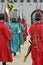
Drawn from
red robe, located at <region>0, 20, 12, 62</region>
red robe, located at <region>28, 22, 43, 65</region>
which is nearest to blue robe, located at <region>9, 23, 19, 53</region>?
red robe, located at <region>0, 20, 12, 62</region>

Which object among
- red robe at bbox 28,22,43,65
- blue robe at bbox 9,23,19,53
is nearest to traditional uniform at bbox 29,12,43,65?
red robe at bbox 28,22,43,65

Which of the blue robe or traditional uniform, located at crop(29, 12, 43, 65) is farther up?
traditional uniform, located at crop(29, 12, 43, 65)

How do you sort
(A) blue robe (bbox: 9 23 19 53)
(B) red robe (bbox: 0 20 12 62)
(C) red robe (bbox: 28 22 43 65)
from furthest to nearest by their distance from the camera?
(A) blue robe (bbox: 9 23 19 53)
(B) red robe (bbox: 0 20 12 62)
(C) red robe (bbox: 28 22 43 65)

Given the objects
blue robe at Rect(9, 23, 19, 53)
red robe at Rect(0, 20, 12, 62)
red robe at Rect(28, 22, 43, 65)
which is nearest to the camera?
red robe at Rect(28, 22, 43, 65)

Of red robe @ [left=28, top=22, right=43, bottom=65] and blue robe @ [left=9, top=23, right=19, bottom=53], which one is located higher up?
red robe @ [left=28, top=22, right=43, bottom=65]

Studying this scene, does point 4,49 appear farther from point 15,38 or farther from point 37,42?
point 15,38

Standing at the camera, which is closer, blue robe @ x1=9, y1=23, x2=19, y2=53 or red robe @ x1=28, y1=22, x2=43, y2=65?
red robe @ x1=28, y1=22, x2=43, y2=65

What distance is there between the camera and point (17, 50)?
1348 cm

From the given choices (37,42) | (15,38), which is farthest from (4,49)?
(15,38)

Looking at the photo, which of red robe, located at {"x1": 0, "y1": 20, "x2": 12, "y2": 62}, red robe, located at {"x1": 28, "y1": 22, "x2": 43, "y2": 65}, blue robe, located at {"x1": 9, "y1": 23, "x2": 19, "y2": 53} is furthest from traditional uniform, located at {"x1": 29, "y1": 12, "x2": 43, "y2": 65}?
blue robe, located at {"x1": 9, "y1": 23, "x2": 19, "y2": 53}

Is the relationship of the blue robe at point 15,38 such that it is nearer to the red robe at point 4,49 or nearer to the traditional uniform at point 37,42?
the red robe at point 4,49

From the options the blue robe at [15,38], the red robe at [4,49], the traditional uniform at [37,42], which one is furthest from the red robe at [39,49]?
the blue robe at [15,38]

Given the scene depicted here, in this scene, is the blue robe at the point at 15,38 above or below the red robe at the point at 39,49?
below

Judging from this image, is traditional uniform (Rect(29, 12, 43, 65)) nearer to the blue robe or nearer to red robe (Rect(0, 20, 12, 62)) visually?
red robe (Rect(0, 20, 12, 62))
